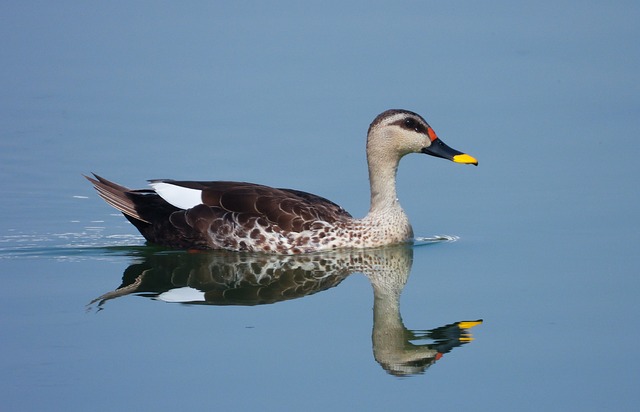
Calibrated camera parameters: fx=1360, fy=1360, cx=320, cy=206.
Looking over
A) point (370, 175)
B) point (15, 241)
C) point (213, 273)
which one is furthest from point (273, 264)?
point (15, 241)

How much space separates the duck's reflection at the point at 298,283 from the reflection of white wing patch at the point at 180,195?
541mm

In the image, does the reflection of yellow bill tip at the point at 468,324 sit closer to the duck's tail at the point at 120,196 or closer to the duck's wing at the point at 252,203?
the duck's wing at the point at 252,203

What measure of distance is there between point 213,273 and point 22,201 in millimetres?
3145

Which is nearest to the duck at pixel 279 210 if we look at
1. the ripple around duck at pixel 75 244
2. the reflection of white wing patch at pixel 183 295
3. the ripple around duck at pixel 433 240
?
the ripple around duck at pixel 433 240

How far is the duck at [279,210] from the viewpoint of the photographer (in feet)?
46.4

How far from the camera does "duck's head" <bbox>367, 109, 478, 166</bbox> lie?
14.3 meters

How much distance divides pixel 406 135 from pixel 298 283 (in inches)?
85.7

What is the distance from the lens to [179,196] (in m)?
14.5

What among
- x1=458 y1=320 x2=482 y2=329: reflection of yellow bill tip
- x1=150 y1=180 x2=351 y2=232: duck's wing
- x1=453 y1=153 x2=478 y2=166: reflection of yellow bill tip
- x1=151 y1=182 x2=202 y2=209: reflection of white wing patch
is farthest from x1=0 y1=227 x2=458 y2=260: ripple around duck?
x1=458 y1=320 x2=482 y2=329: reflection of yellow bill tip

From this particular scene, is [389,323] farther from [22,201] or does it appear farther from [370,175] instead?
[22,201]

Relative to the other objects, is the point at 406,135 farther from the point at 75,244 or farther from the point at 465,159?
the point at 75,244

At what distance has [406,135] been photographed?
47.0 ft

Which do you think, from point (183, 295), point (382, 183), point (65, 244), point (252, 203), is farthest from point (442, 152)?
point (65, 244)

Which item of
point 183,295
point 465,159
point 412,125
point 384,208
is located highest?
point 412,125
